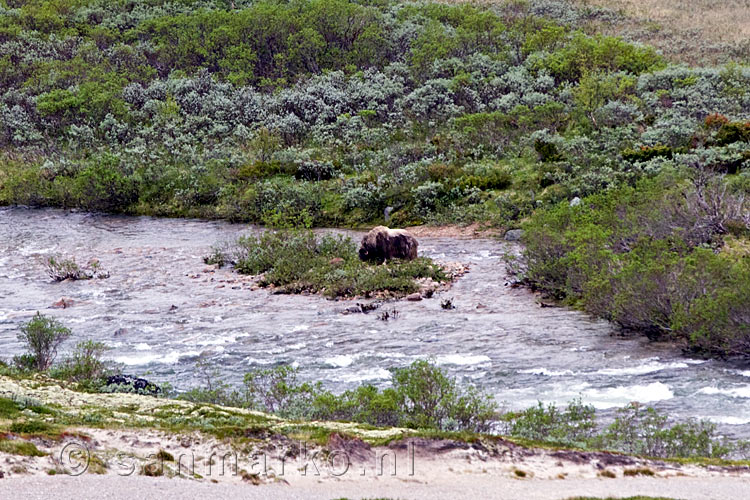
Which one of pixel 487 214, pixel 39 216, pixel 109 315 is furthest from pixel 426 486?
pixel 39 216

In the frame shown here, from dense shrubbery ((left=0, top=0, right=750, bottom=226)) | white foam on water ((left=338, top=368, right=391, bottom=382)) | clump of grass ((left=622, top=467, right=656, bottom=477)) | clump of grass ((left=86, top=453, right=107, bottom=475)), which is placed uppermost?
dense shrubbery ((left=0, top=0, right=750, bottom=226))

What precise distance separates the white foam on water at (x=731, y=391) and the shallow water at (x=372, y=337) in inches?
0.8

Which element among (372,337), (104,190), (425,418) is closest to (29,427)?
(425,418)

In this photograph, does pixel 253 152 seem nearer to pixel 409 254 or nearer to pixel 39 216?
pixel 39 216

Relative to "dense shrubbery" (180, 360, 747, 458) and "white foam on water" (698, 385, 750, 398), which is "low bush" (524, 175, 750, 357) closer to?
"white foam on water" (698, 385, 750, 398)

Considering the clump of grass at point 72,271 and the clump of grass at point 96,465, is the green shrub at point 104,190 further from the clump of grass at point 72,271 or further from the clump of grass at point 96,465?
the clump of grass at point 96,465

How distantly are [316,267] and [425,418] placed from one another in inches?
485

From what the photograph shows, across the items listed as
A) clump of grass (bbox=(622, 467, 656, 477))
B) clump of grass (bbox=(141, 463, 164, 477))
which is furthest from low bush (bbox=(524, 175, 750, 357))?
clump of grass (bbox=(141, 463, 164, 477))

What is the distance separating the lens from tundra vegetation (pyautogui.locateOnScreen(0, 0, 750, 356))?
71.8ft

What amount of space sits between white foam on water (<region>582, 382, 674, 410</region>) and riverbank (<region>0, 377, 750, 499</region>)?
3568 mm

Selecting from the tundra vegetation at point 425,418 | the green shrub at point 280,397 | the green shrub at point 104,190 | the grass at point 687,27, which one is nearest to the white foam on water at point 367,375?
the green shrub at point 280,397

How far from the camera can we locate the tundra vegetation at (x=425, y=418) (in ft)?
36.4

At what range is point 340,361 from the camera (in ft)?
55.2

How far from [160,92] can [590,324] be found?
1544 inches
